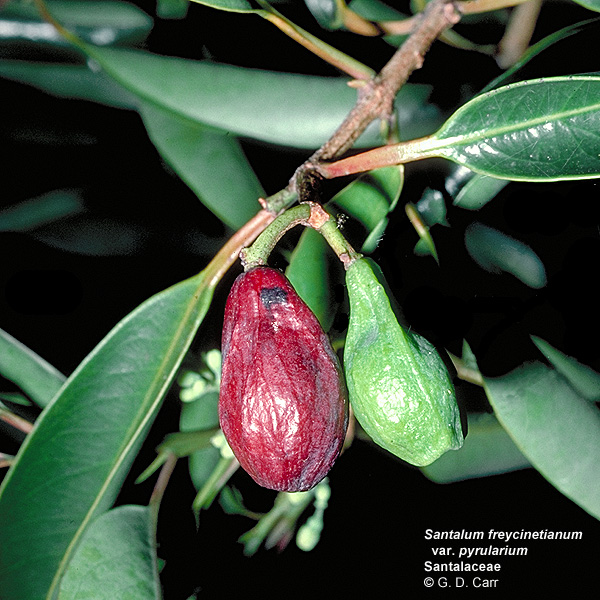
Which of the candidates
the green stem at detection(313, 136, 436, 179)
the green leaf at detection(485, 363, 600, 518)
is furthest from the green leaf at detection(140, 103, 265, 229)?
the green leaf at detection(485, 363, 600, 518)

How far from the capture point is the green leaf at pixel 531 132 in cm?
67

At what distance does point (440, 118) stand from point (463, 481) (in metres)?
0.66

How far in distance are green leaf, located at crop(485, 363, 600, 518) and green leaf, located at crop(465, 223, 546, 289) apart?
0.17 meters

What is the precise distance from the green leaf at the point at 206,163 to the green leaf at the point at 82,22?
0.13 meters

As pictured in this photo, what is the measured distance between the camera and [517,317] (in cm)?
95

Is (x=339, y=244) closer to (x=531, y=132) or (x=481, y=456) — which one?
(x=531, y=132)

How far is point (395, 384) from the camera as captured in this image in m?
0.61

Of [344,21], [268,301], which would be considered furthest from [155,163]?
[268,301]

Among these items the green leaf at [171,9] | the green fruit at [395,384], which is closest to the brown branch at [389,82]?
the green fruit at [395,384]

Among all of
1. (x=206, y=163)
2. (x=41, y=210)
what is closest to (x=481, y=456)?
(x=206, y=163)

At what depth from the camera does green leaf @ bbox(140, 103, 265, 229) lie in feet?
3.26

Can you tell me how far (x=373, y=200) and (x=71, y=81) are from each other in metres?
0.60

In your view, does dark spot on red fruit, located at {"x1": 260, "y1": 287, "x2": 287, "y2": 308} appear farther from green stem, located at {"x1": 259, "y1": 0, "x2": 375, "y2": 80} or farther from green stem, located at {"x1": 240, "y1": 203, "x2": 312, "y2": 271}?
green stem, located at {"x1": 259, "y1": 0, "x2": 375, "y2": 80}

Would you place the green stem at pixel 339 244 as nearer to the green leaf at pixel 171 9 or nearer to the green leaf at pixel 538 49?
the green leaf at pixel 538 49
